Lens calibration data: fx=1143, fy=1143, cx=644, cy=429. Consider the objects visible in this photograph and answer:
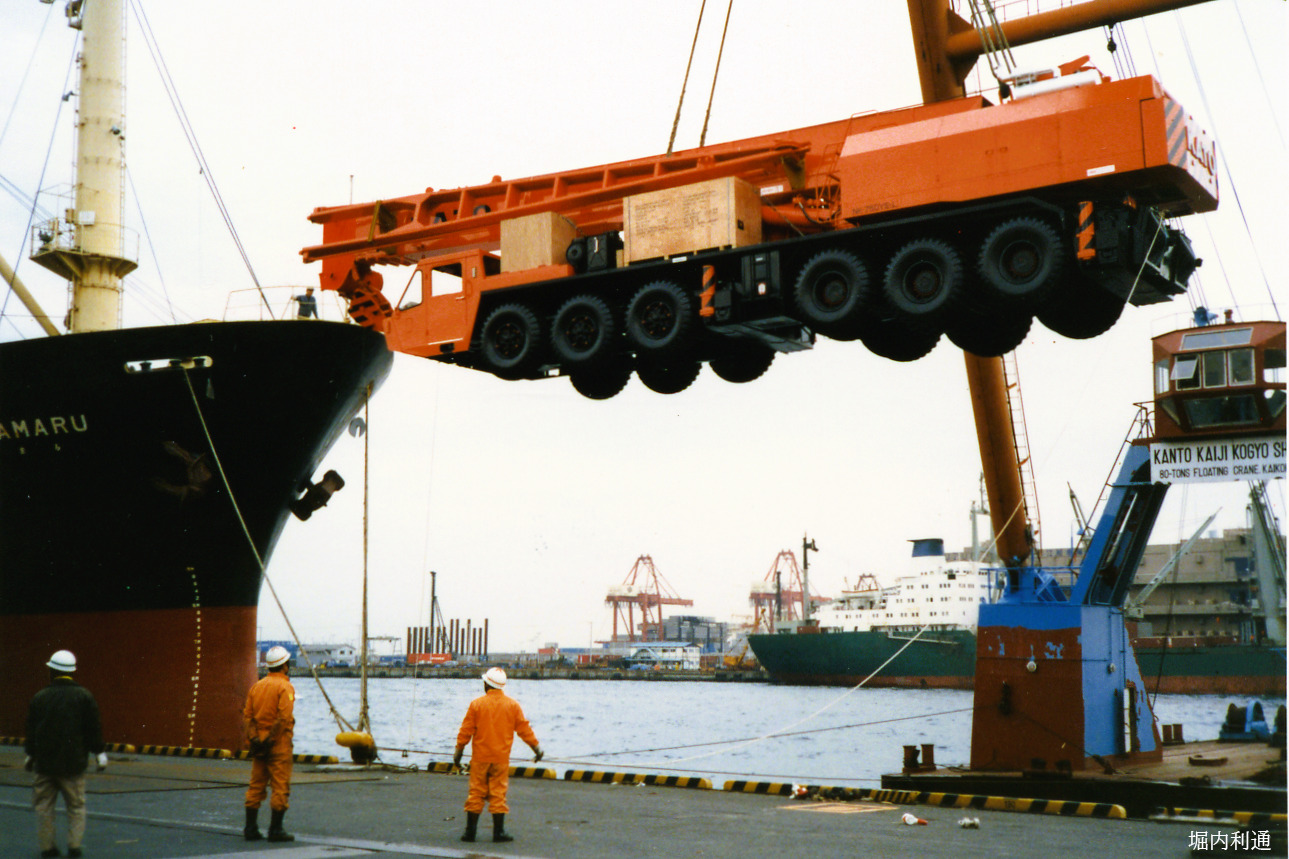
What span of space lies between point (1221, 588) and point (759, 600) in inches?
2628

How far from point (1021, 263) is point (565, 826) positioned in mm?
6758

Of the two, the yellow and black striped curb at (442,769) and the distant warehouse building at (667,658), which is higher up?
the yellow and black striped curb at (442,769)

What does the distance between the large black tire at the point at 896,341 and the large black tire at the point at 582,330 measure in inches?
112

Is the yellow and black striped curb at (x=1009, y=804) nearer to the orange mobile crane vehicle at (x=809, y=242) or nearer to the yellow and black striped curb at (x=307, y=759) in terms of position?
the orange mobile crane vehicle at (x=809, y=242)

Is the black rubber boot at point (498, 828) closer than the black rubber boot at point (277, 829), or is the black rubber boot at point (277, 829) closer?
the black rubber boot at point (277, 829)

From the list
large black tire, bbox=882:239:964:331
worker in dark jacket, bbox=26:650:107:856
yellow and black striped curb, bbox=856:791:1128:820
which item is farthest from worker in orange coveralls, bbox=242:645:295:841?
yellow and black striped curb, bbox=856:791:1128:820

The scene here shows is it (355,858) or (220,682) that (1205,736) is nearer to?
(220,682)

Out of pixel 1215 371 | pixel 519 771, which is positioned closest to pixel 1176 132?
pixel 1215 371

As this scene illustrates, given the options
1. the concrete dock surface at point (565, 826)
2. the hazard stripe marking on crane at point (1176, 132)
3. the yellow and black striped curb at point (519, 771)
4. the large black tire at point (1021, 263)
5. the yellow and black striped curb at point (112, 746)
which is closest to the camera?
the concrete dock surface at point (565, 826)

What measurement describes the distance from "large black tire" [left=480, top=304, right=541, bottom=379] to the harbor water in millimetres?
7014

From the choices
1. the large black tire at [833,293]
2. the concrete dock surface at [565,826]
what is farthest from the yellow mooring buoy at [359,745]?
the large black tire at [833,293]

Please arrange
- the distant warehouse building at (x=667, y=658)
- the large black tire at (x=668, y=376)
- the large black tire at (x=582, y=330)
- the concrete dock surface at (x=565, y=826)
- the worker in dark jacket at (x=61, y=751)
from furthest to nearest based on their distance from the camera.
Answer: the distant warehouse building at (x=667, y=658)
the large black tire at (x=668, y=376)
the large black tire at (x=582, y=330)
the concrete dock surface at (x=565, y=826)
the worker in dark jacket at (x=61, y=751)

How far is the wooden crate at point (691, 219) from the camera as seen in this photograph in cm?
1196

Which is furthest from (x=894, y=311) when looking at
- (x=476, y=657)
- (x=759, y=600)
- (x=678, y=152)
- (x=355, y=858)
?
(x=476, y=657)
